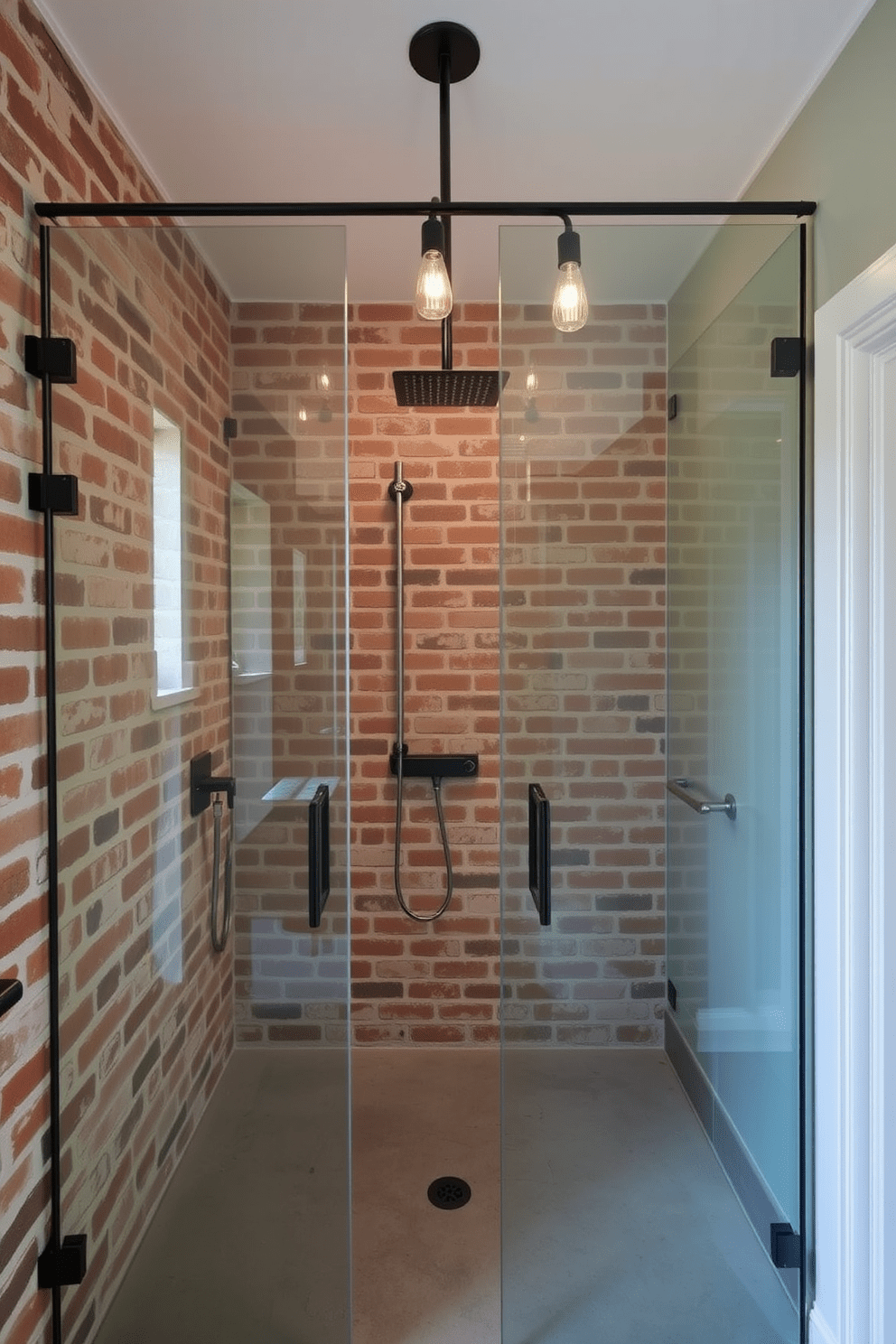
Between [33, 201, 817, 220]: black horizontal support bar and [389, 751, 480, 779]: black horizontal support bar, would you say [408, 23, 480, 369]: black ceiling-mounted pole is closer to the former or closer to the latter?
[33, 201, 817, 220]: black horizontal support bar

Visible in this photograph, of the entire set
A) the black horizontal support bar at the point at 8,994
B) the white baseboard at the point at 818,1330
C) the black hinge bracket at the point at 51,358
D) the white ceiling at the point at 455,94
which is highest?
the white ceiling at the point at 455,94

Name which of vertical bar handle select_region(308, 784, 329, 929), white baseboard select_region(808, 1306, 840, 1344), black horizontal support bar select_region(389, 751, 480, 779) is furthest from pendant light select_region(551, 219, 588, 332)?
white baseboard select_region(808, 1306, 840, 1344)

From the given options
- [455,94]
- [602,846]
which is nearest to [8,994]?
[602,846]

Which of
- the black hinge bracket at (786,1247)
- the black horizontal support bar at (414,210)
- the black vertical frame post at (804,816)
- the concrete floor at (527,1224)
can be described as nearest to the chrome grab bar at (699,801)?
the black vertical frame post at (804,816)

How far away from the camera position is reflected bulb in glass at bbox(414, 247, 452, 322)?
1399 mm

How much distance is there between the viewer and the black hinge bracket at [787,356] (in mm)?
1522

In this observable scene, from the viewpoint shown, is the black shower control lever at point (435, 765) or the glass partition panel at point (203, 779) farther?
the black shower control lever at point (435, 765)

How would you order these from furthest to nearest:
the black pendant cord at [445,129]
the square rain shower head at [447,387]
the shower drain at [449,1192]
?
the shower drain at [449,1192], the square rain shower head at [447,387], the black pendant cord at [445,129]

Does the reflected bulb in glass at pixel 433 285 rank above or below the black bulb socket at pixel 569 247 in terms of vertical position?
below

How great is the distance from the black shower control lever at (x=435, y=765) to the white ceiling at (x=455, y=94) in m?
1.58

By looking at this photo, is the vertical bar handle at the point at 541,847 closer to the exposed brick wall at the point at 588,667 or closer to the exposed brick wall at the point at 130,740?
the exposed brick wall at the point at 588,667

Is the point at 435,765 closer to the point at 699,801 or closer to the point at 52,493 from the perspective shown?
the point at 699,801

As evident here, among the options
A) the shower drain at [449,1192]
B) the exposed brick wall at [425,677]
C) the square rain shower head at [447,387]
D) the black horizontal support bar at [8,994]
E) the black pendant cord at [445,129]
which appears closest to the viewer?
the black horizontal support bar at [8,994]

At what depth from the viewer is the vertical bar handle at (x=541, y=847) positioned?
150cm
